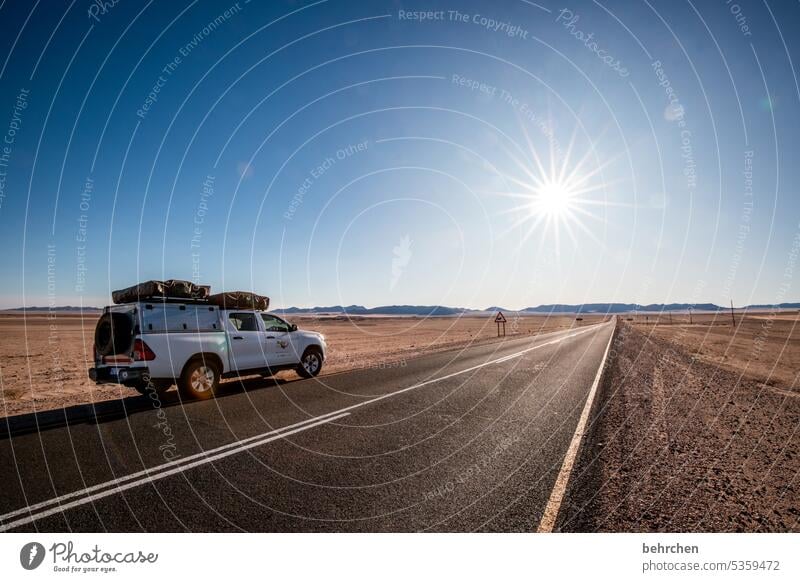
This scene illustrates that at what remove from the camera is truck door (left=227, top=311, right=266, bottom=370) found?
9.98 metres

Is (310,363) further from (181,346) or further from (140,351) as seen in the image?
(140,351)

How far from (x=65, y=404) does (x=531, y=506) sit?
1026 cm

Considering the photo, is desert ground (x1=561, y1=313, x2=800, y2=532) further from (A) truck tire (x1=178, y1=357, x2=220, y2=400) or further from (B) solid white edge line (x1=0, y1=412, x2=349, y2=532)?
(A) truck tire (x1=178, y1=357, x2=220, y2=400)

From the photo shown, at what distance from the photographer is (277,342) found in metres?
11.1

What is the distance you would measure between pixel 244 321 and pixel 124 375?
301 centimetres

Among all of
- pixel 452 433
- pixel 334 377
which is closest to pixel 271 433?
pixel 452 433

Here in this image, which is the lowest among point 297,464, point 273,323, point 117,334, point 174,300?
point 297,464

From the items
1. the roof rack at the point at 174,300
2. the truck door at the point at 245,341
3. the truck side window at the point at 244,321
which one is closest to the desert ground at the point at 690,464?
the truck door at the point at 245,341

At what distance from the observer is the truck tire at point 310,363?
468 inches

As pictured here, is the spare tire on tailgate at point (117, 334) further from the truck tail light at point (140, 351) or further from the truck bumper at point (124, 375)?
the truck bumper at point (124, 375)

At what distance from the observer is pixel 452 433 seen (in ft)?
19.8

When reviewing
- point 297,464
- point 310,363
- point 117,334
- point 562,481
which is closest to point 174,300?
point 117,334

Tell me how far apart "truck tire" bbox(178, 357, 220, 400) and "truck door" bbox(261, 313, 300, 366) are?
161 cm

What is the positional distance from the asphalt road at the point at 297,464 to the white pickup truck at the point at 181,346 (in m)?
0.75
